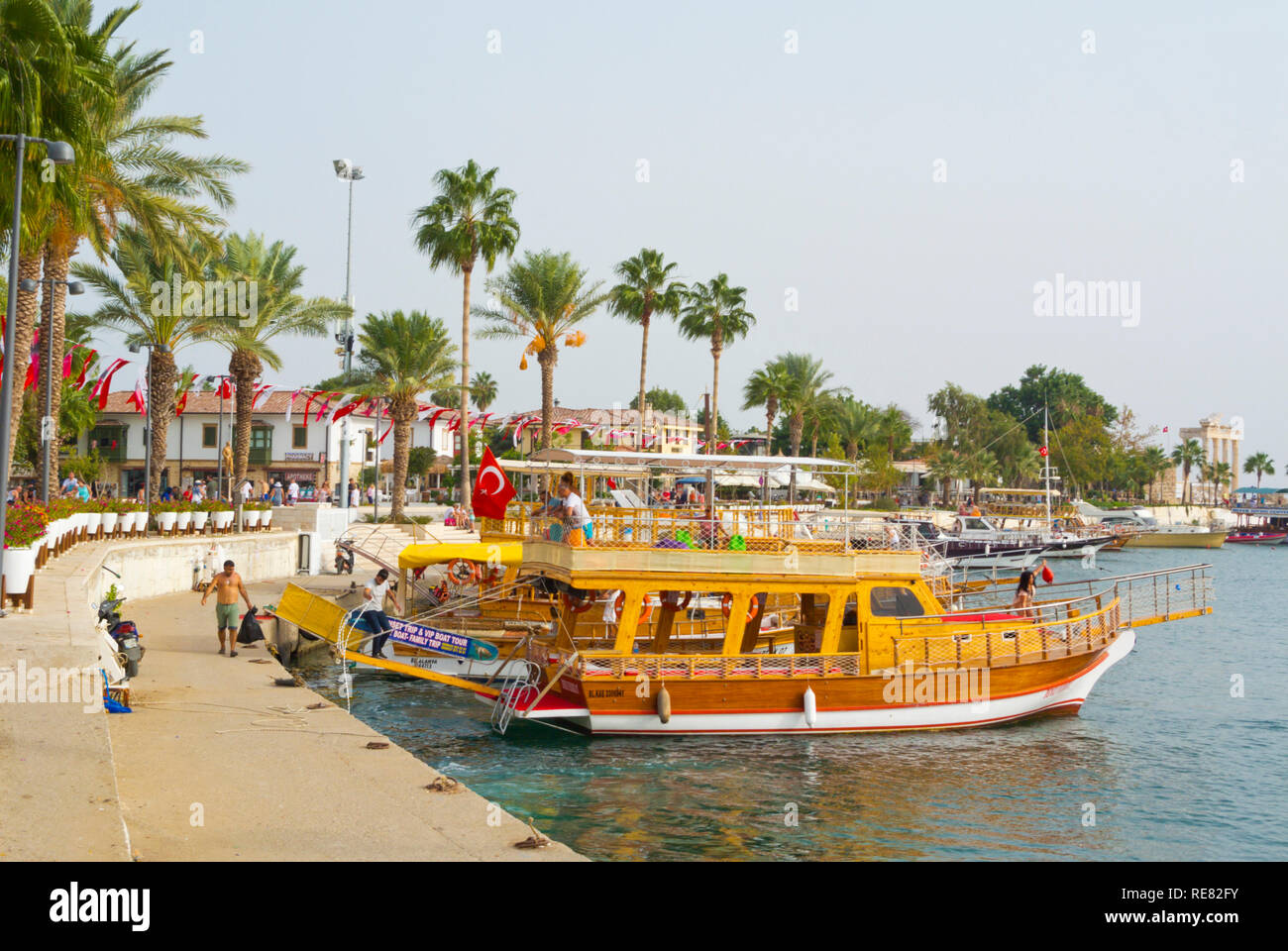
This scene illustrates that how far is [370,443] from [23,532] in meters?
55.1

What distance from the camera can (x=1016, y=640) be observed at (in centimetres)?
1912

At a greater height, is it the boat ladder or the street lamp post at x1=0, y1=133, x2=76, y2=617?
the street lamp post at x1=0, y1=133, x2=76, y2=617

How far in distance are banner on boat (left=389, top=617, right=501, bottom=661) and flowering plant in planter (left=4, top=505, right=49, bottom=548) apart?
6.05m

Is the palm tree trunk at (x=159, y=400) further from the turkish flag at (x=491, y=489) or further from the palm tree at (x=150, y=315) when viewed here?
the turkish flag at (x=491, y=489)

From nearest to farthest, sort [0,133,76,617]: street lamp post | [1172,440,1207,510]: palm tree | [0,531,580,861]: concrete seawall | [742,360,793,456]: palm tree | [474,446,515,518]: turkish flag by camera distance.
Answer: [0,531,580,861]: concrete seawall
[0,133,76,617]: street lamp post
[474,446,515,518]: turkish flag
[742,360,793,456]: palm tree
[1172,440,1207,510]: palm tree

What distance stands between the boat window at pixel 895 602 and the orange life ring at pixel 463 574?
9248 millimetres

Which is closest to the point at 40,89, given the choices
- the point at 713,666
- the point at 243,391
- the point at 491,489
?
the point at 491,489

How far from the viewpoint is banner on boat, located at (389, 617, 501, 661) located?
59.2 feet

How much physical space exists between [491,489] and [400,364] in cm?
2789

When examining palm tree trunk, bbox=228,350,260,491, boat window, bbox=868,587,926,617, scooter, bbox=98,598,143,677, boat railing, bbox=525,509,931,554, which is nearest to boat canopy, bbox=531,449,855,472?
boat railing, bbox=525,509,931,554

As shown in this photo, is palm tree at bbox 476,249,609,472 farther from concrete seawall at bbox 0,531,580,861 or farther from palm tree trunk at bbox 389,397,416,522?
concrete seawall at bbox 0,531,580,861

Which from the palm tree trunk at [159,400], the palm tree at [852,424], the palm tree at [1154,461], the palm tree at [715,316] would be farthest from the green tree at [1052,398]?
the palm tree trunk at [159,400]
